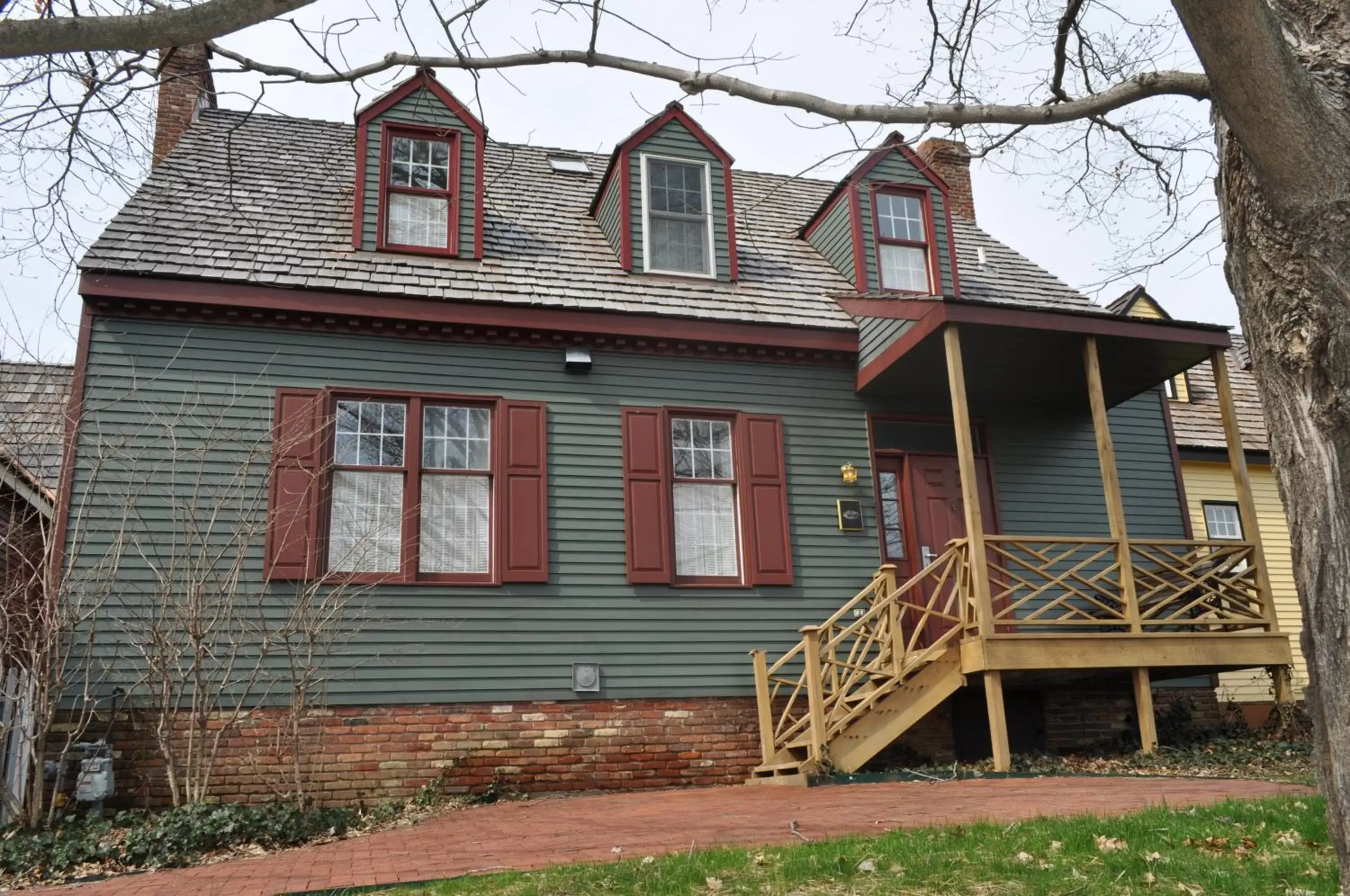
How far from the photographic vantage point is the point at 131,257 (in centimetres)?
1069

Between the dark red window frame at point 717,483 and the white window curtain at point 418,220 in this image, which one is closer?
the dark red window frame at point 717,483

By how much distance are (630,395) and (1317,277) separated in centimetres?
856

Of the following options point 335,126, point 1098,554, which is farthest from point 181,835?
point 335,126

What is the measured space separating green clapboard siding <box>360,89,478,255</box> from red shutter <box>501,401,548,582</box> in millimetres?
2127

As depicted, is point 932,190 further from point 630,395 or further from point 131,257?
point 131,257

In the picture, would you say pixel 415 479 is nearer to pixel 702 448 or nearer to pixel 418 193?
pixel 702 448

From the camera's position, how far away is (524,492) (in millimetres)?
11219

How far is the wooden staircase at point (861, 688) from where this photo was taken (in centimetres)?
1016

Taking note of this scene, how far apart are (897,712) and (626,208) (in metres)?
6.39

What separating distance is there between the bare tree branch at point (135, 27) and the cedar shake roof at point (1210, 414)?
15.8m

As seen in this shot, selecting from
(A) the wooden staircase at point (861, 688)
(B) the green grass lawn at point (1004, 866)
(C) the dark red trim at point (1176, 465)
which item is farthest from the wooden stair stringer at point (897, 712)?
(C) the dark red trim at point (1176, 465)

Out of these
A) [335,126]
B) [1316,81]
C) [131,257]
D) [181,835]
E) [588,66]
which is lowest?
[181,835]

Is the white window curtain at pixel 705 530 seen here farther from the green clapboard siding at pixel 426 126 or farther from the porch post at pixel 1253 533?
the porch post at pixel 1253 533

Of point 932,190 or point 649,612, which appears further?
point 932,190
